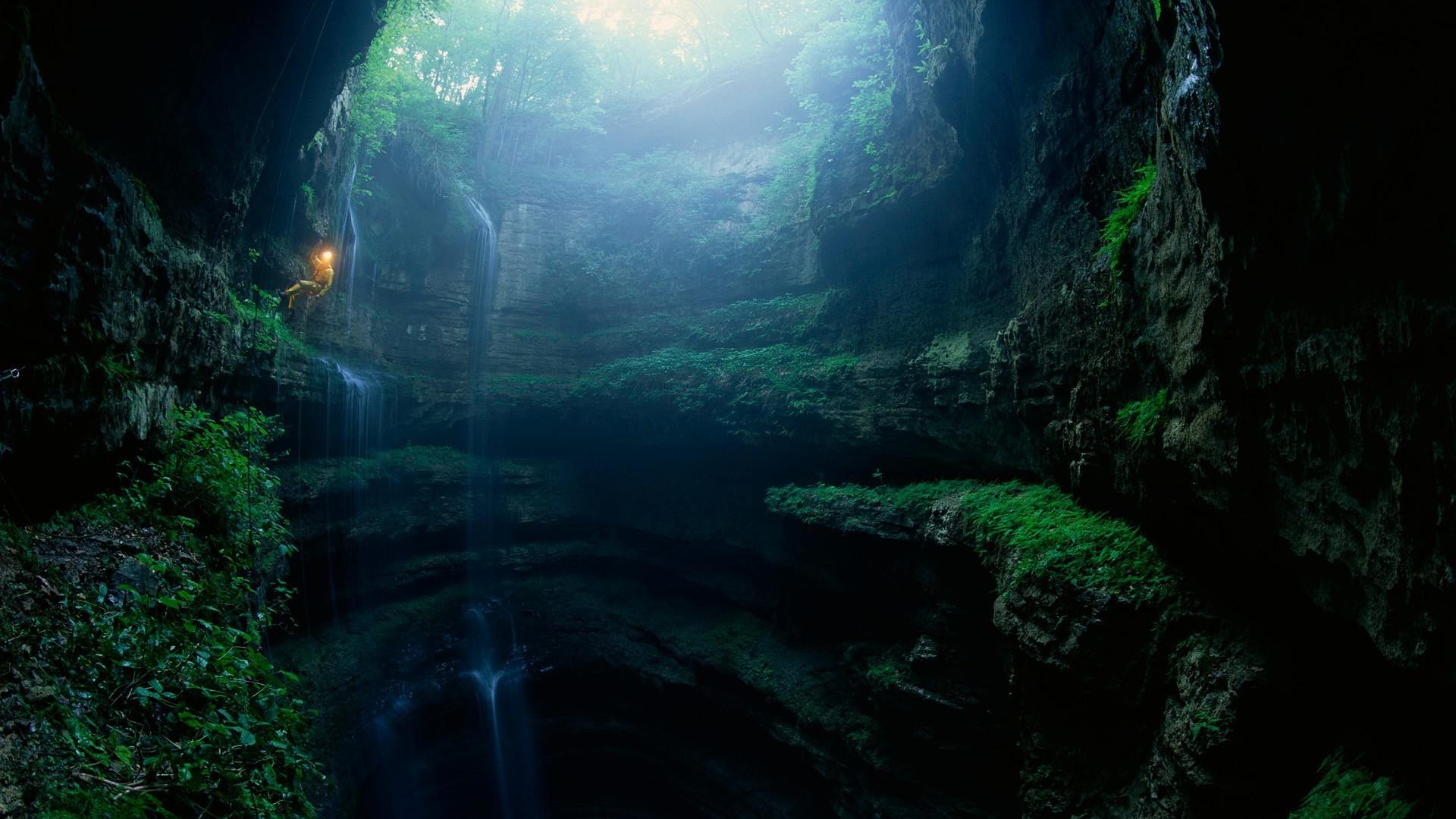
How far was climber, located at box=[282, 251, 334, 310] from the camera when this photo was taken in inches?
512

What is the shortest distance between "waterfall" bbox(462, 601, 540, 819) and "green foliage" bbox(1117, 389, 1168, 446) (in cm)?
1153

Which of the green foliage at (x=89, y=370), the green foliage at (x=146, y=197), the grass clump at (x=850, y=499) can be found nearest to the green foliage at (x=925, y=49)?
the grass clump at (x=850, y=499)

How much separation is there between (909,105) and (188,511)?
1159cm

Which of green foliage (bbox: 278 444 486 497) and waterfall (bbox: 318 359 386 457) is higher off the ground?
waterfall (bbox: 318 359 386 457)

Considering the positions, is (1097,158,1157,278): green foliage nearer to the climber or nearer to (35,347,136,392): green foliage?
(35,347,136,392): green foliage

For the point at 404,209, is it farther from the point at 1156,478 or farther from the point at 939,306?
the point at 1156,478

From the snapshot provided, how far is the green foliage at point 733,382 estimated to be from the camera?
12.9 meters

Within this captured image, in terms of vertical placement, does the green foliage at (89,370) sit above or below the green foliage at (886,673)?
above

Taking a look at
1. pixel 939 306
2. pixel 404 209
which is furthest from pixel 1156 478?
pixel 404 209

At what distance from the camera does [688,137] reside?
931 inches

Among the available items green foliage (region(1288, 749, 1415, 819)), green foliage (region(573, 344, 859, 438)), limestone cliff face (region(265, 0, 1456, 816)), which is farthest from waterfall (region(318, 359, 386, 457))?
green foliage (region(1288, 749, 1415, 819))

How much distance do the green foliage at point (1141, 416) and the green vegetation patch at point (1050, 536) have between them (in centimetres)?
110

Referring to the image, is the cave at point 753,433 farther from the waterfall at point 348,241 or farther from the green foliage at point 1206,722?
the waterfall at point 348,241

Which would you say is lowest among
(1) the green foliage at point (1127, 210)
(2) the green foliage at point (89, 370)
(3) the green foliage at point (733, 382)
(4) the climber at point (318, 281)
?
(2) the green foliage at point (89, 370)
